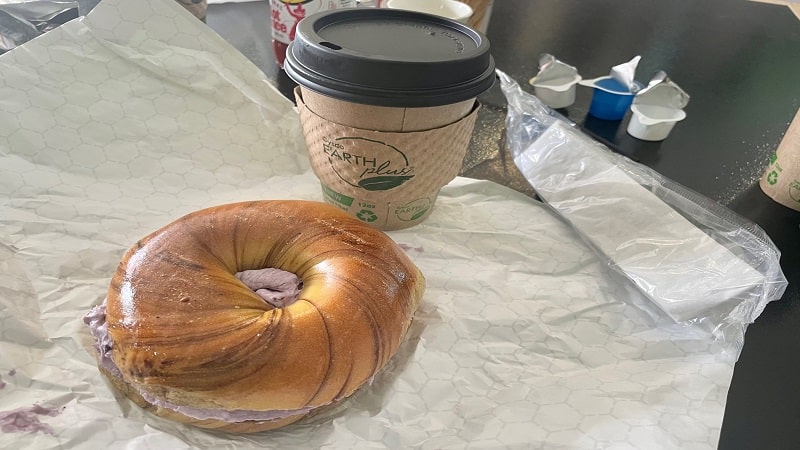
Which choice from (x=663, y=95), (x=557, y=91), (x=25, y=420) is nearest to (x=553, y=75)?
(x=557, y=91)

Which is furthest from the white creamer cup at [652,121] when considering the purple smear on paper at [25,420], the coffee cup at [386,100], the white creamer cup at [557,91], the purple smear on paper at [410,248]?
the purple smear on paper at [25,420]

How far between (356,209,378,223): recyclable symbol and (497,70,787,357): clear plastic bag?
0.33 m

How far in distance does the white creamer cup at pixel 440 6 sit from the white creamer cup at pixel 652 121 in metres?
0.43

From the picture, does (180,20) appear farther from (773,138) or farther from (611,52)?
(773,138)

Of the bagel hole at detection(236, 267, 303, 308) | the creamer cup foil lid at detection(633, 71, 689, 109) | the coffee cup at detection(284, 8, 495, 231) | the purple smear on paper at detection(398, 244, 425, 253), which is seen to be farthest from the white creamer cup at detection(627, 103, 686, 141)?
the bagel hole at detection(236, 267, 303, 308)

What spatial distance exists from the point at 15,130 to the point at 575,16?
159 centimetres

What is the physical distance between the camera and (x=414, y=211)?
1.02 metres

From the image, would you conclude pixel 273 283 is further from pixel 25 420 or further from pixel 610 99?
pixel 610 99

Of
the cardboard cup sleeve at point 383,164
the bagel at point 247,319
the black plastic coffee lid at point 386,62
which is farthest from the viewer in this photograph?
the cardboard cup sleeve at point 383,164

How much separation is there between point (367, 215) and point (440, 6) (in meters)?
0.53

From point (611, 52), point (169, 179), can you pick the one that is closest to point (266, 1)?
point (169, 179)

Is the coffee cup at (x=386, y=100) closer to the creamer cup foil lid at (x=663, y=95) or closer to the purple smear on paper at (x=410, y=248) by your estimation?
the purple smear on paper at (x=410, y=248)

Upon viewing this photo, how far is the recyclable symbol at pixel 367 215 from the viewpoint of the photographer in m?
1.01

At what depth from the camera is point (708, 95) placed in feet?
4.95
